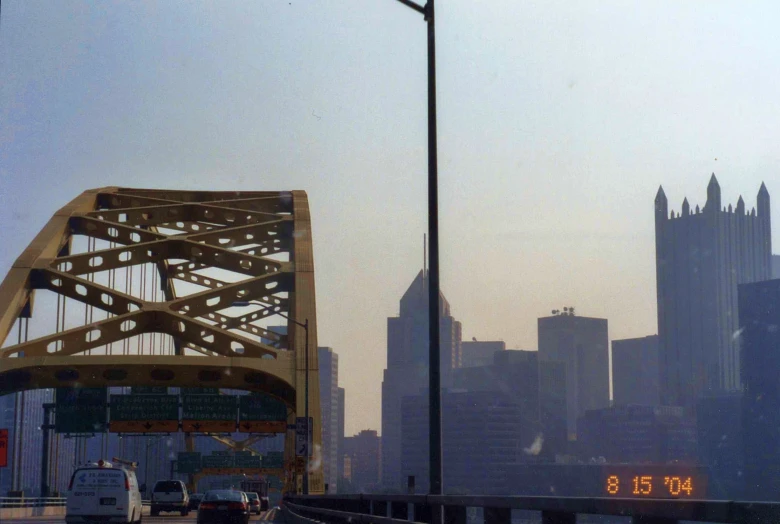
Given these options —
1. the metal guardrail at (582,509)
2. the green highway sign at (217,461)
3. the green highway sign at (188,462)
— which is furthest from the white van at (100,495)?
the green highway sign at (217,461)

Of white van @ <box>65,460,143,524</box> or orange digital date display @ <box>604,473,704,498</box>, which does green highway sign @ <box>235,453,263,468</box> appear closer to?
white van @ <box>65,460,143,524</box>

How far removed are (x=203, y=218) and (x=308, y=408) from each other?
71.3 ft

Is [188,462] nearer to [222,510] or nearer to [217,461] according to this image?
[217,461]

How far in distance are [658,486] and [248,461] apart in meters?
111

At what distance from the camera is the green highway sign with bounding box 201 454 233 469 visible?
376 feet

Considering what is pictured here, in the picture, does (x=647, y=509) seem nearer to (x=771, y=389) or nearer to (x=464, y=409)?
(x=464, y=409)

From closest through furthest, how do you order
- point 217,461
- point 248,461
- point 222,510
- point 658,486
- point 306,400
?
point 658,486, point 222,510, point 306,400, point 217,461, point 248,461

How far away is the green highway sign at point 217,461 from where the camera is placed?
115m

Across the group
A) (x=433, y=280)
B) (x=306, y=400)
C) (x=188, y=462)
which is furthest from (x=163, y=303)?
(x=188, y=462)

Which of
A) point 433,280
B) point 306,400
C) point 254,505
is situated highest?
point 433,280

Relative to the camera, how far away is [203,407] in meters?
68.2

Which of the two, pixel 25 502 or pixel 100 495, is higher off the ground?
pixel 100 495

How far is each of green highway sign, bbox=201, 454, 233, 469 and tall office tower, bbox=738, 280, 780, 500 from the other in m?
51.0

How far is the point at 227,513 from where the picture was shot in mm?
39438
